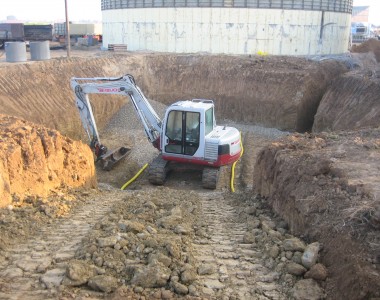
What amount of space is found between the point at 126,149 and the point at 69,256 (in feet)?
36.0

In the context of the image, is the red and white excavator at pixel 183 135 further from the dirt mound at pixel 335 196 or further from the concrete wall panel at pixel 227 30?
the concrete wall panel at pixel 227 30

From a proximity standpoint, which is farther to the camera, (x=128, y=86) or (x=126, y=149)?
(x=126, y=149)

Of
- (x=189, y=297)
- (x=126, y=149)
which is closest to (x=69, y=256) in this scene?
(x=189, y=297)

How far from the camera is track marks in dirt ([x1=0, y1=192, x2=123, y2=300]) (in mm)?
5223

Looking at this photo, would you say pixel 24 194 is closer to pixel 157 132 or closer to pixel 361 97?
pixel 157 132

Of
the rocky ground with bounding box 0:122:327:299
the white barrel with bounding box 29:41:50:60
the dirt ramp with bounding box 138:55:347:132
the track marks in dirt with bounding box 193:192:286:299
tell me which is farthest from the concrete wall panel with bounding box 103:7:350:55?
the track marks in dirt with bounding box 193:192:286:299

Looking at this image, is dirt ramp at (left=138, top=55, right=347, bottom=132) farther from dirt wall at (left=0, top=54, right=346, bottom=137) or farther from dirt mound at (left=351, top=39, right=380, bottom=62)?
dirt mound at (left=351, top=39, right=380, bottom=62)

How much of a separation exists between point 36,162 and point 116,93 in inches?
222

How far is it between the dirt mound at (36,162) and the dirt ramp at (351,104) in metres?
10.7

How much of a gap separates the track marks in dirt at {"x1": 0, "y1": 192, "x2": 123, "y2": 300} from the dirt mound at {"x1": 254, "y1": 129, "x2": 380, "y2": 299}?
11.6 feet

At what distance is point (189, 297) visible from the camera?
16.3ft

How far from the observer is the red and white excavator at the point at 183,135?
522 inches

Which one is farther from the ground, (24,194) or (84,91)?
(84,91)

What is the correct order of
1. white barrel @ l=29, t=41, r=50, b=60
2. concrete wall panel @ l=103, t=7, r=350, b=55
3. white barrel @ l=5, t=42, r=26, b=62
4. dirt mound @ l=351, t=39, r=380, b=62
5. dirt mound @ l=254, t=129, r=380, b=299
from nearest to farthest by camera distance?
1. dirt mound @ l=254, t=129, r=380, b=299
2. white barrel @ l=5, t=42, r=26, b=62
3. white barrel @ l=29, t=41, r=50, b=60
4. dirt mound @ l=351, t=39, r=380, b=62
5. concrete wall panel @ l=103, t=7, r=350, b=55
